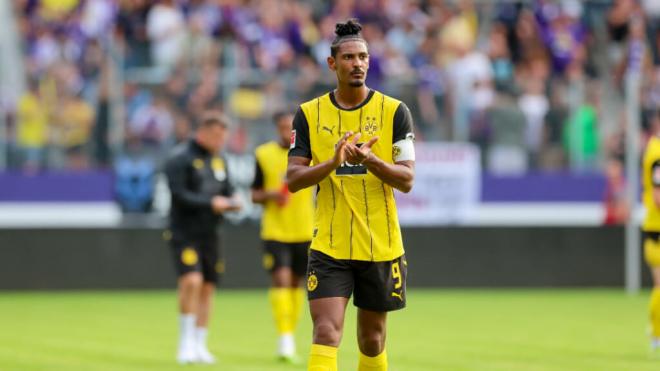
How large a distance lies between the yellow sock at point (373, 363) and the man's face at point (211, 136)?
5428 millimetres

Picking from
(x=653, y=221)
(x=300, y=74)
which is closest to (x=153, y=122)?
(x=300, y=74)

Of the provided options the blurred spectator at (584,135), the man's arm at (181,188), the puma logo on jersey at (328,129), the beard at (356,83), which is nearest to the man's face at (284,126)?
the man's arm at (181,188)

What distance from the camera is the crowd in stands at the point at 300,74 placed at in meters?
21.9

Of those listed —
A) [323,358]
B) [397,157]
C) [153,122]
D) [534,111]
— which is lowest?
[323,358]

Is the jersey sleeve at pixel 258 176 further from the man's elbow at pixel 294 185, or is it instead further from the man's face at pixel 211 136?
the man's elbow at pixel 294 185

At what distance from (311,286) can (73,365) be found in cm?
486

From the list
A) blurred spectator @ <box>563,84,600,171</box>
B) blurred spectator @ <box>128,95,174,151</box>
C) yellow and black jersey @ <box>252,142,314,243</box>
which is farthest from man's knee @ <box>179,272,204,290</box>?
blurred spectator @ <box>563,84,600,171</box>

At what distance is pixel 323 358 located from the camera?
8.11 metres

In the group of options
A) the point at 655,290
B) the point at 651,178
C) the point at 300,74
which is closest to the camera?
the point at 651,178

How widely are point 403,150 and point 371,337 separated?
125cm

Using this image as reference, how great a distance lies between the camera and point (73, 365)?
12.5 metres

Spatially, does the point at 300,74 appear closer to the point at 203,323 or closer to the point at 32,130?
the point at 32,130

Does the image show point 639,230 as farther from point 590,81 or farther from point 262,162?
point 262,162

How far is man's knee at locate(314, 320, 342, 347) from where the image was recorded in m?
8.17
